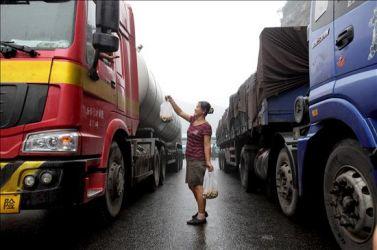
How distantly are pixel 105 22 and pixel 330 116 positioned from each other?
2.13 m

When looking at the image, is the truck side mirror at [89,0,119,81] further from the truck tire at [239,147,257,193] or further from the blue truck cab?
the truck tire at [239,147,257,193]

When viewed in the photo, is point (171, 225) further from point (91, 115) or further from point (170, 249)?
point (91, 115)

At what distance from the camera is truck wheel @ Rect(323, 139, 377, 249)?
3.17 m

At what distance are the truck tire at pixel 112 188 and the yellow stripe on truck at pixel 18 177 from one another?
1.42 m

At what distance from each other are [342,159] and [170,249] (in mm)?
1823

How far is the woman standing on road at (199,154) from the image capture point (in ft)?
18.3

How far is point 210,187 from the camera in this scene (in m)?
5.48

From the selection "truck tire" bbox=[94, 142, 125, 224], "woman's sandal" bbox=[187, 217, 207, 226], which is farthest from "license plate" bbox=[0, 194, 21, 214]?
"woman's sandal" bbox=[187, 217, 207, 226]

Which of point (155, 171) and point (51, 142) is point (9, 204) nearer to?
point (51, 142)

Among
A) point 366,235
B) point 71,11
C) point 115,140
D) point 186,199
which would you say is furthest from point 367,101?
point 186,199

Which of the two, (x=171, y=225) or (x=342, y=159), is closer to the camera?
(x=342, y=159)

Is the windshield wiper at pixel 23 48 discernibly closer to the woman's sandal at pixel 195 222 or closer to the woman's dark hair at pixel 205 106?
the woman's dark hair at pixel 205 106

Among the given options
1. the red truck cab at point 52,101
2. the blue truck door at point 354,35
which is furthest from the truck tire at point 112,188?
the blue truck door at point 354,35

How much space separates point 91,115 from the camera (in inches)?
167
